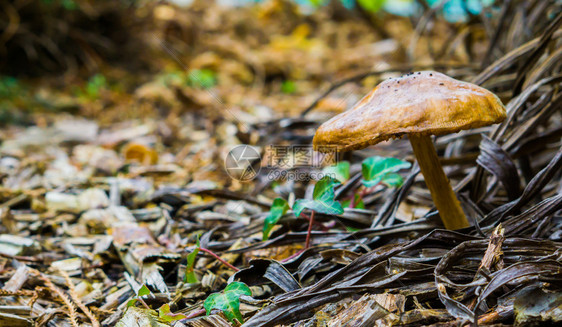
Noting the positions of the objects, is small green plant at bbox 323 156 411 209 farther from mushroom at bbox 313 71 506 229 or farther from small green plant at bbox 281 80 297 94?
small green plant at bbox 281 80 297 94

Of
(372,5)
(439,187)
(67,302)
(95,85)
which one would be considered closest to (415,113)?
(439,187)

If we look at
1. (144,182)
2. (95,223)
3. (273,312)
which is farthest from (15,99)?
(273,312)

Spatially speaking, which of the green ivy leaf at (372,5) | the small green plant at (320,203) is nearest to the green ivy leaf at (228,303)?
the small green plant at (320,203)

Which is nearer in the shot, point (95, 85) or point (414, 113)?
point (414, 113)

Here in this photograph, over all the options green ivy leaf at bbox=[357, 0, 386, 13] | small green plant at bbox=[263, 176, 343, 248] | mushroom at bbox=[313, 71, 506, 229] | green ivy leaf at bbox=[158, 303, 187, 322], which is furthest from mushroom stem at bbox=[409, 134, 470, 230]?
green ivy leaf at bbox=[357, 0, 386, 13]

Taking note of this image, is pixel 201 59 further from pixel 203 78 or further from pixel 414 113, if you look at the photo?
pixel 414 113

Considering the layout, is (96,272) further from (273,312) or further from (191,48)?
(191,48)
